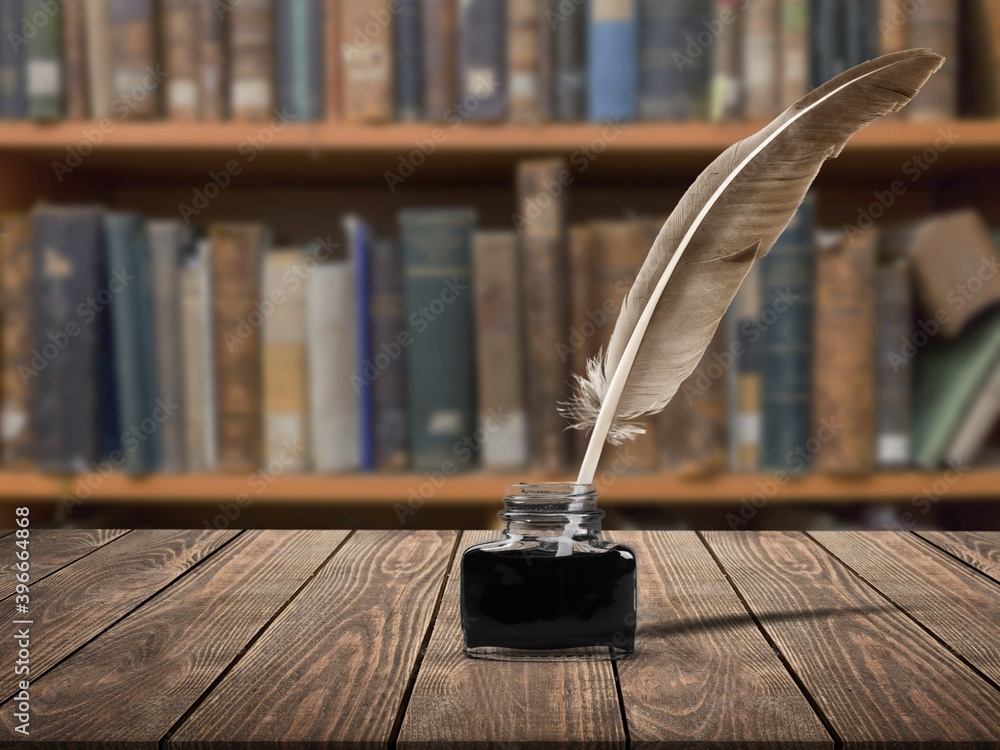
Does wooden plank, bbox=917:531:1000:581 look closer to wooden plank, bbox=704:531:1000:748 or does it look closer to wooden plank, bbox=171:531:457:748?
wooden plank, bbox=704:531:1000:748

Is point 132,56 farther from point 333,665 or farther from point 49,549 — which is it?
point 333,665

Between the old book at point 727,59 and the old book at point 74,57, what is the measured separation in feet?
2.84

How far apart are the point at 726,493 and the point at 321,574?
30.6 inches

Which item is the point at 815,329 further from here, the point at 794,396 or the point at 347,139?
the point at 347,139

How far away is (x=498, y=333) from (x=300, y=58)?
18.3 inches

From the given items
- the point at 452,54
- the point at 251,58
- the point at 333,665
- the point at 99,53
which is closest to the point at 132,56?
the point at 99,53

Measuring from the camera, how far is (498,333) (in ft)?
4.31

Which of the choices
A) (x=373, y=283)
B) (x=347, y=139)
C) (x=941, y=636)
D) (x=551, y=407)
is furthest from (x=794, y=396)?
(x=941, y=636)

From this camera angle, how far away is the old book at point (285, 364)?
1344 millimetres

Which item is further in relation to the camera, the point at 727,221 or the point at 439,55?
the point at 439,55

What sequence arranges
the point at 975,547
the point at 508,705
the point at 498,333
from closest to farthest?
the point at 508,705
the point at 975,547
the point at 498,333

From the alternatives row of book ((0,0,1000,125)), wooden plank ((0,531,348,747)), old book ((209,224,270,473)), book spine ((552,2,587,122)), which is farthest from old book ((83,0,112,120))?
wooden plank ((0,531,348,747))

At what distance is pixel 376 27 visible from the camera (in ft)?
4.31

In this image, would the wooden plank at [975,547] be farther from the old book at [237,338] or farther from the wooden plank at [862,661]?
the old book at [237,338]
